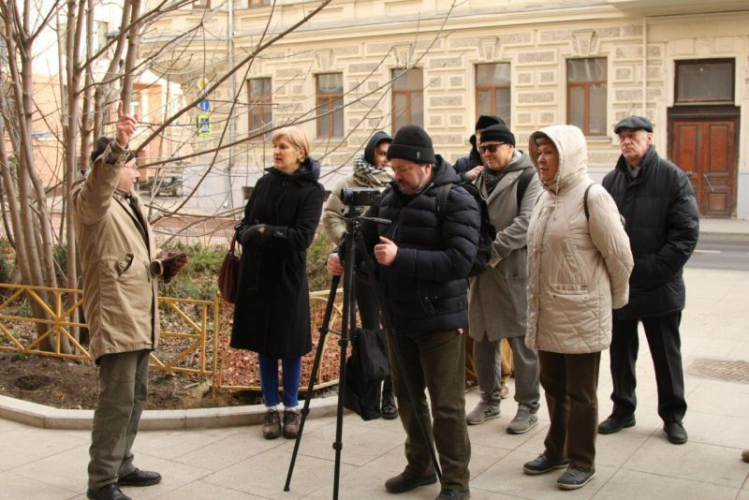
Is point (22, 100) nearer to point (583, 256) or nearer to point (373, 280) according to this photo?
point (373, 280)

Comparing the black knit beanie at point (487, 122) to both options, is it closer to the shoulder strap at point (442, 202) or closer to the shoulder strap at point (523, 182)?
the shoulder strap at point (523, 182)

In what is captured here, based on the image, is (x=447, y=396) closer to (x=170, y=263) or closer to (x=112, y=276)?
(x=170, y=263)

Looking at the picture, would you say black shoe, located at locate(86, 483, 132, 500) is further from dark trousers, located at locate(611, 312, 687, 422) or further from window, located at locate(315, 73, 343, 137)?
window, located at locate(315, 73, 343, 137)

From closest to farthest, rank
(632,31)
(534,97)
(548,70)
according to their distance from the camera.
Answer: (632,31), (548,70), (534,97)

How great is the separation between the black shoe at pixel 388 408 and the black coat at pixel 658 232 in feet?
5.62

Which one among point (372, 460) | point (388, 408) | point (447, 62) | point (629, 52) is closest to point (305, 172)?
point (388, 408)

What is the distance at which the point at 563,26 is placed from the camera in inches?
958

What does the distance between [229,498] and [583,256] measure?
2.27 metres

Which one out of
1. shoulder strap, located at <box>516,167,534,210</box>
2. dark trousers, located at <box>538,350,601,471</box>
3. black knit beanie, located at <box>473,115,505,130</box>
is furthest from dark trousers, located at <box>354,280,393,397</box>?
dark trousers, located at <box>538,350,601,471</box>

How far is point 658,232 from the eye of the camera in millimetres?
5684

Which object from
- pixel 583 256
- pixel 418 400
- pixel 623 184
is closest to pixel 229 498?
pixel 418 400

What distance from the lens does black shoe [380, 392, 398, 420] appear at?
6.38 meters

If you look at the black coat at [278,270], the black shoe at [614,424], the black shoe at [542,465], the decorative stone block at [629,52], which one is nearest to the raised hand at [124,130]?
the black coat at [278,270]

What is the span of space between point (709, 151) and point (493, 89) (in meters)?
5.97
